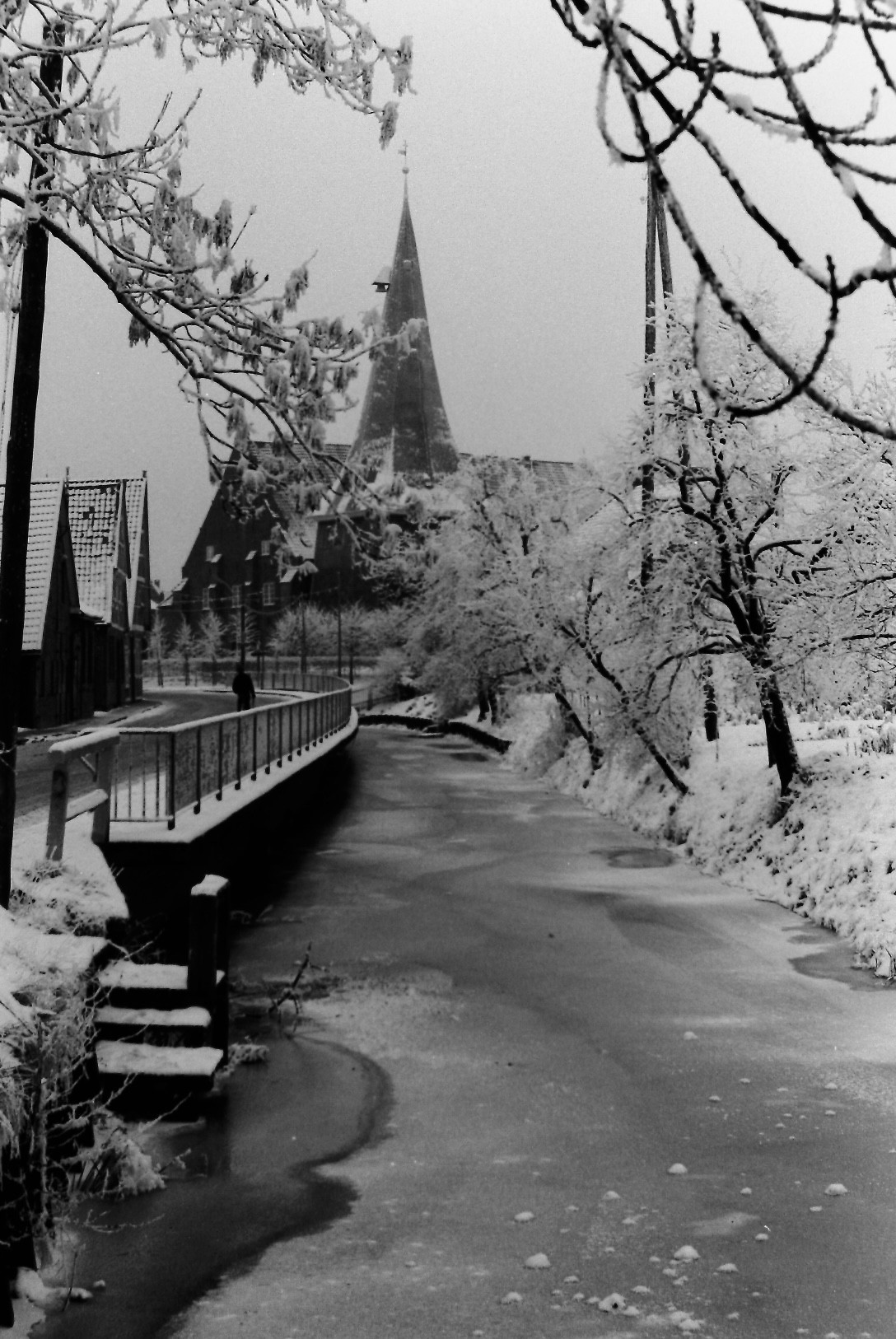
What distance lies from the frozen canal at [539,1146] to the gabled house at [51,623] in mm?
18812

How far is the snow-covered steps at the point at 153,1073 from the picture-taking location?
9.91 metres

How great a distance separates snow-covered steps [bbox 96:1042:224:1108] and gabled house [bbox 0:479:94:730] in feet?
82.3

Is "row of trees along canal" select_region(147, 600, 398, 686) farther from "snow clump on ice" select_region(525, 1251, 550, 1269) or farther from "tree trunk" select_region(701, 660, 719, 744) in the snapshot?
"snow clump on ice" select_region(525, 1251, 550, 1269)

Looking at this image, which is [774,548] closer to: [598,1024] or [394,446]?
[598,1024]

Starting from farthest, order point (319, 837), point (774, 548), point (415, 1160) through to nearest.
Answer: point (319, 837), point (774, 548), point (415, 1160)

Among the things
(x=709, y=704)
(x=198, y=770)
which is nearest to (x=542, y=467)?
(x=709, y=704)

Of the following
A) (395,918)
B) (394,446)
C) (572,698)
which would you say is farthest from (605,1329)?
(394,446)

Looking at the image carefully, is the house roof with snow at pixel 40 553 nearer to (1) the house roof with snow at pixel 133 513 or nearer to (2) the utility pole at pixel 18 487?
(1) the house roof with snow at pixel 133 513

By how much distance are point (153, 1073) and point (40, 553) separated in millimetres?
29372

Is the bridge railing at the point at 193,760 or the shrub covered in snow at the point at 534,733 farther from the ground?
the bridge railing at the point at 193,760

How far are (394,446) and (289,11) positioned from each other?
79.2 metres

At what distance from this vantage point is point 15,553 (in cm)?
996

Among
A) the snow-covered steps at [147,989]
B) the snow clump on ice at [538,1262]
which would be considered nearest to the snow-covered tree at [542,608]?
the snow clump on ice at [538,1262]

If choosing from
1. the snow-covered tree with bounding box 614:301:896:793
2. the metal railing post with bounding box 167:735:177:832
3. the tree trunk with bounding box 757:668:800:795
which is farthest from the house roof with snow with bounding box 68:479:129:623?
the metal railing post with bounding box 167:735:177:832
